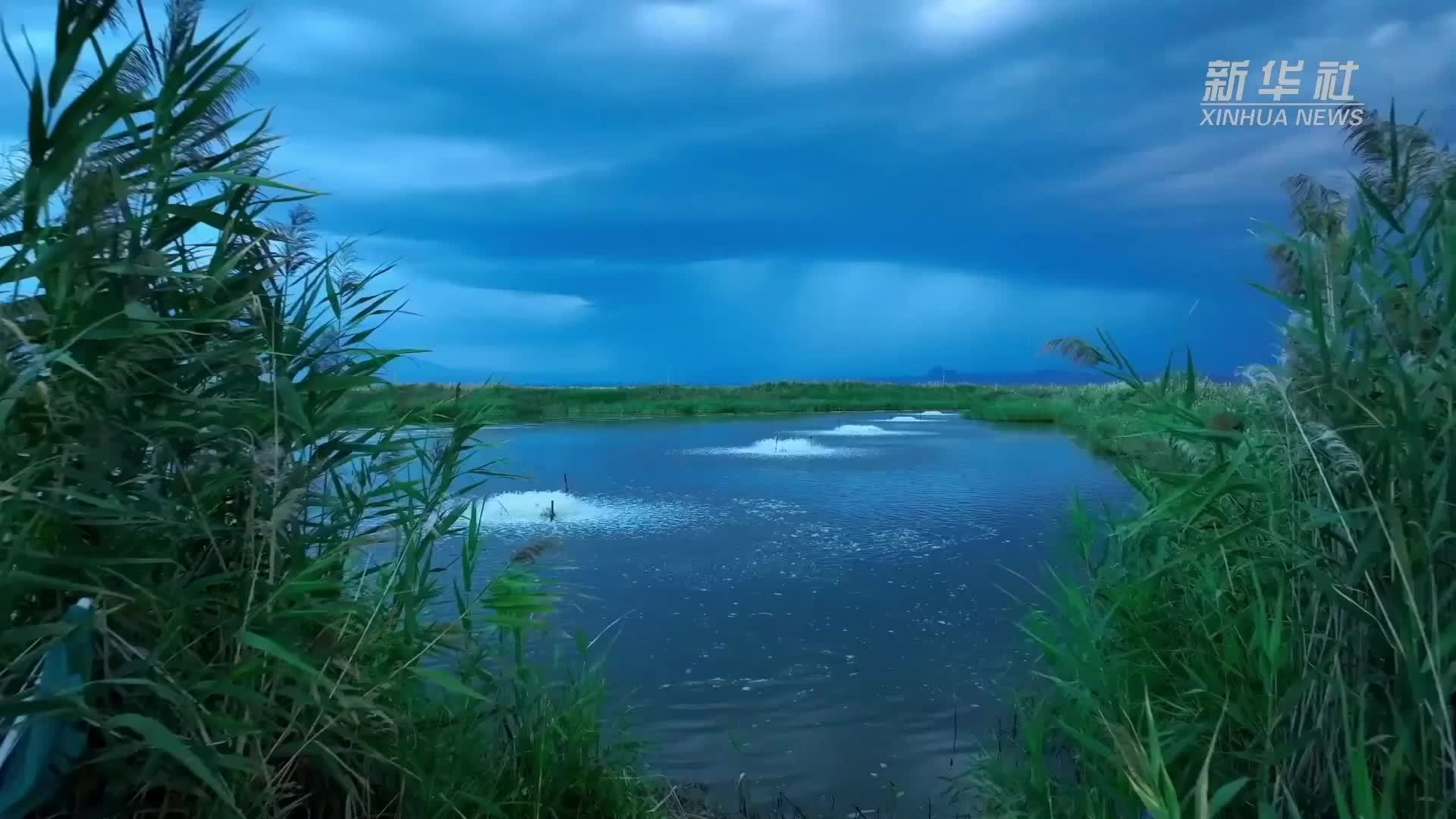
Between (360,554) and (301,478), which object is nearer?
(301,478)

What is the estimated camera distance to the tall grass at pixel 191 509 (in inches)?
58.5

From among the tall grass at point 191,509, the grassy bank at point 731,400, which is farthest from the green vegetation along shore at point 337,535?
the grassy bank at point 731,400

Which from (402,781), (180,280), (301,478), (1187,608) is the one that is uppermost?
(180,280)

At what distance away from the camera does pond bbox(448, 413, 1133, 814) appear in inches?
132

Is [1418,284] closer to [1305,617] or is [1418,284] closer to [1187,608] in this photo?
[1305,617]

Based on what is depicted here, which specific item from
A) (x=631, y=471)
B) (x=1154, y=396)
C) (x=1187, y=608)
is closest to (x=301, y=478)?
(x=1154, y=396)

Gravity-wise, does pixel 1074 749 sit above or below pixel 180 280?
below

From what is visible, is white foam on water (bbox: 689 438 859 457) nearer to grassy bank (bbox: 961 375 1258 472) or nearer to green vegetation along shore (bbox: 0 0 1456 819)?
grassy bank (bbox: 961 375 1258 472)

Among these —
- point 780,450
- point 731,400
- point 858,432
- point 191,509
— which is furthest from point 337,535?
point 731,400

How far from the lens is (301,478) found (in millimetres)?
1868

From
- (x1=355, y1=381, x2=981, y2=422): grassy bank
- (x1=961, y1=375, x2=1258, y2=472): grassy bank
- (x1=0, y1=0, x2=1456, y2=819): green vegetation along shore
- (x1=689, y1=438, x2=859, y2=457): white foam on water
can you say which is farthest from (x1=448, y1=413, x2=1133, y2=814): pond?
(x1=355, y1=381, x2=981, y2=422): grassy bank

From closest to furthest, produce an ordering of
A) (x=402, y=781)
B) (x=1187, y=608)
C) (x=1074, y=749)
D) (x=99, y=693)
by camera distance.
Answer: (x=99, y=693) < (x=402, y=781) < (x=1187, y=608) < (x=1074, y=749)

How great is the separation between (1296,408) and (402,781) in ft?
6.81

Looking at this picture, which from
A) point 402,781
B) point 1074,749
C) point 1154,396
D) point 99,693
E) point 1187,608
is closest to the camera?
point 99,693
